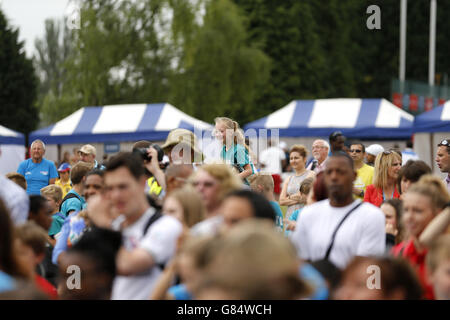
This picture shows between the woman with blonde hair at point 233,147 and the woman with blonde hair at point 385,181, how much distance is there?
1.22 meters

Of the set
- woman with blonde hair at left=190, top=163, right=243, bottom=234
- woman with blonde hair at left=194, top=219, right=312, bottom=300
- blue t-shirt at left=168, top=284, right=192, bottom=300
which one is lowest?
blue t-shirt at left=168, top=284, right=192, bottom=300

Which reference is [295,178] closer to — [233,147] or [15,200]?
[233,147]

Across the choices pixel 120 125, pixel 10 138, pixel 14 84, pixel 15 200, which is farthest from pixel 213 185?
pixel 14 84

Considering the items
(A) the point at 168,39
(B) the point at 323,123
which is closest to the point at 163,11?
(A) the point at 168,39

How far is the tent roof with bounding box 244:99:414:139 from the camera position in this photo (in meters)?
16.9

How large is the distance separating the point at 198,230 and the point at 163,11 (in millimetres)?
27529

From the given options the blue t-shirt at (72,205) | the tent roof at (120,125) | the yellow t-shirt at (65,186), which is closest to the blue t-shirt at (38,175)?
the yellow t-shirt at (65,186)

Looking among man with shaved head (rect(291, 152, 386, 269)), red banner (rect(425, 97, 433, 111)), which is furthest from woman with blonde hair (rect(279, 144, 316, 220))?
red banner (rect(425, 97, 433, 111))

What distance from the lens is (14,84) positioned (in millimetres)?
40219

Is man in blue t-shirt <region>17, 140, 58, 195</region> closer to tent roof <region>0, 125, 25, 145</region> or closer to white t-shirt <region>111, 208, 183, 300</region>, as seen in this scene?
white t-shirt <region>111, 208, 183, 300</region>

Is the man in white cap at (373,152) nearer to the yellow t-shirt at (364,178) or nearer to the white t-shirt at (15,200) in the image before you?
the yellow t-shirt at (364,178)

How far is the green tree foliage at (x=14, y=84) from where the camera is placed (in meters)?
40.2

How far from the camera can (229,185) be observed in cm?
421

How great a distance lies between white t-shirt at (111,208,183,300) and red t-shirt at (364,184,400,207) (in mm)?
3710
